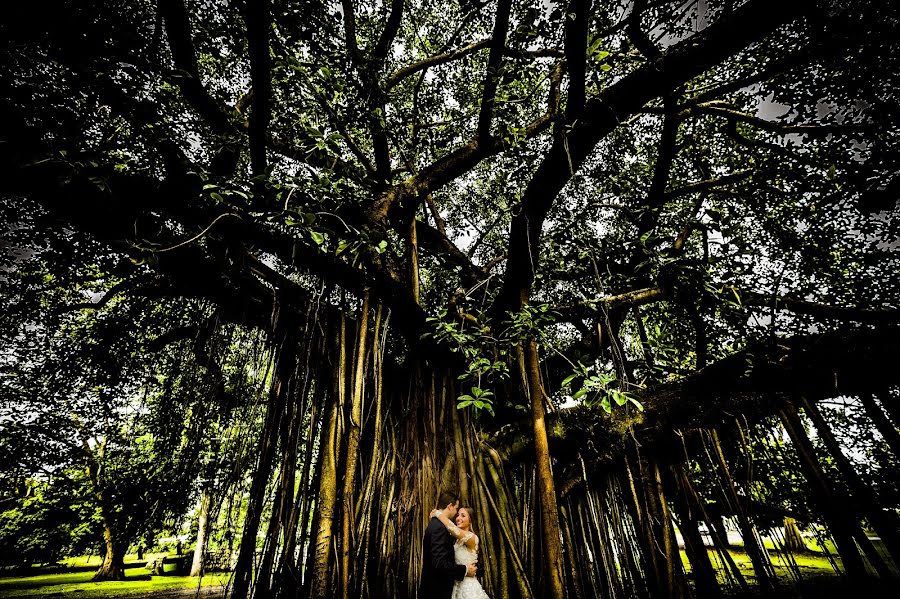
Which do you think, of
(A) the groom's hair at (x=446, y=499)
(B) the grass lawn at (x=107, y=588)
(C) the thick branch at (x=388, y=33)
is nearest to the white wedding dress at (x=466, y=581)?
(A) the groom's hair at (x=446, y=499)

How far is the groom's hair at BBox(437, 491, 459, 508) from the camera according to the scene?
2.64 m

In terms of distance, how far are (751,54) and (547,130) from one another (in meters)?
1.86

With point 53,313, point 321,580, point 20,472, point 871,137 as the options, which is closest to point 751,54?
point 871,137

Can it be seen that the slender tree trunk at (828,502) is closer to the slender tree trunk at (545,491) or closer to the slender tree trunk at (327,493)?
the slender tree trunk at (545,491)

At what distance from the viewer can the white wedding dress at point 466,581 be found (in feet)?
7.93

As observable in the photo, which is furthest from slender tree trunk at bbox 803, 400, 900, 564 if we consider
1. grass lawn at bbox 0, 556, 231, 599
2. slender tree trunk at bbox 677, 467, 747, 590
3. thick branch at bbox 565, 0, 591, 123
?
grass lawn at bbox 0, 556, 231, 599

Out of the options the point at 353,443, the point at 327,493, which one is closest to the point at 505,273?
the point at 353,443

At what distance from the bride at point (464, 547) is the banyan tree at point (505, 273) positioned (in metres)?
0.11

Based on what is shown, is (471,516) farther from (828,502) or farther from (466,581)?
(828,502)

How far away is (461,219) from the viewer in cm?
527

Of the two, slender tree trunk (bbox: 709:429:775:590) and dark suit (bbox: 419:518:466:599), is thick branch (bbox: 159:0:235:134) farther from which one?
slender tree trunk (bbox: 709:429:775:590)

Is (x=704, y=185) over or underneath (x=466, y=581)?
over

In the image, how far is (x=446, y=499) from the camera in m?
2.64

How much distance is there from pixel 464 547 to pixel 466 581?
0.20 meters
